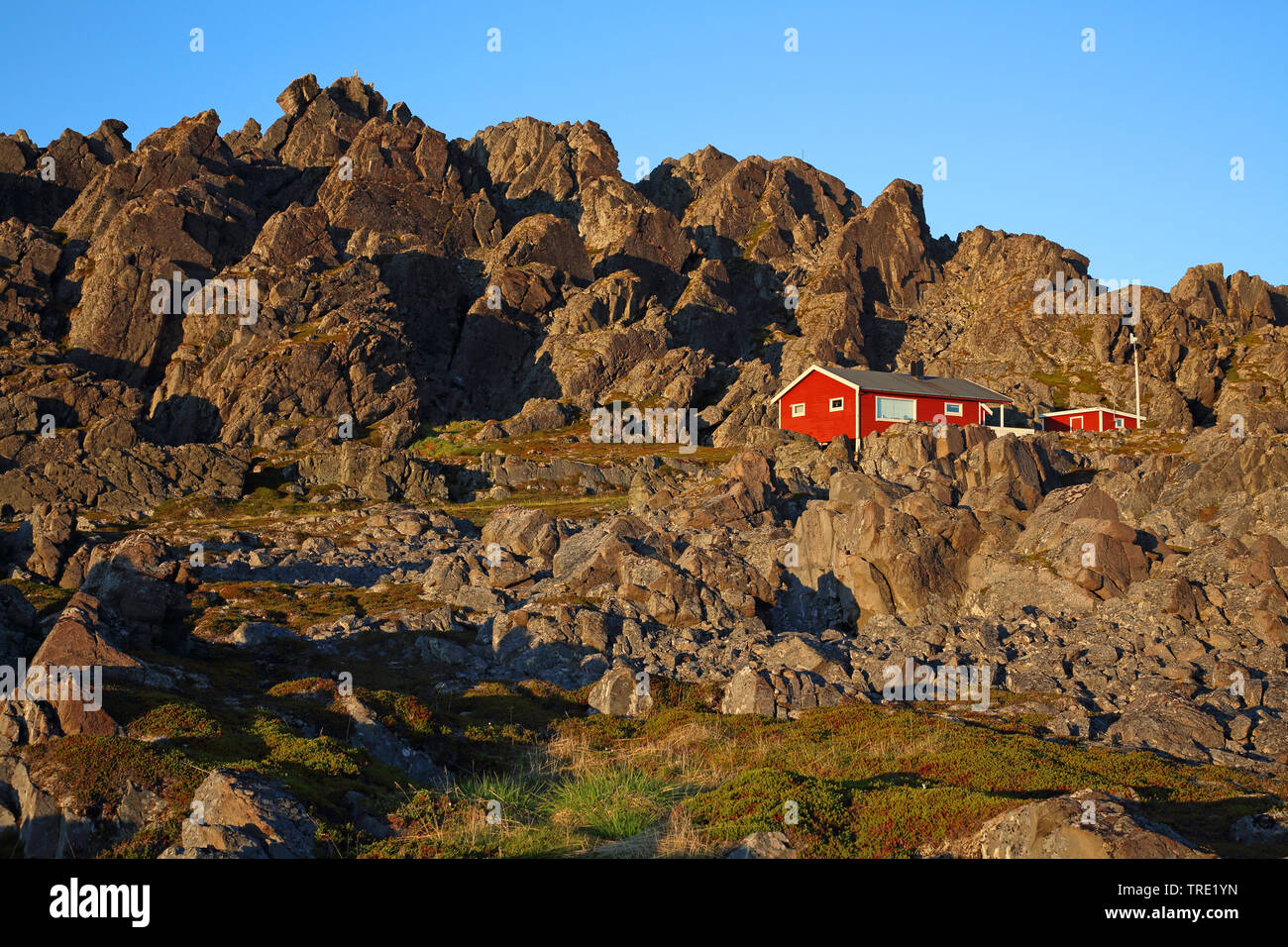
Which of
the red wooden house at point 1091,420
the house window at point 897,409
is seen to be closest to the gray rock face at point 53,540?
the house window at point 897,409

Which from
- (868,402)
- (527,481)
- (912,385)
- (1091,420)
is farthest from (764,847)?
(1091,420)

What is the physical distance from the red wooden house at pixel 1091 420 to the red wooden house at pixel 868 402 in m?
14.9

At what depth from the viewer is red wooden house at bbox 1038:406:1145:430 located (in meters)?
103

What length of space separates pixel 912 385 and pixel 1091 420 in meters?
28.4

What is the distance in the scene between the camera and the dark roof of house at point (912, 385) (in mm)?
86363

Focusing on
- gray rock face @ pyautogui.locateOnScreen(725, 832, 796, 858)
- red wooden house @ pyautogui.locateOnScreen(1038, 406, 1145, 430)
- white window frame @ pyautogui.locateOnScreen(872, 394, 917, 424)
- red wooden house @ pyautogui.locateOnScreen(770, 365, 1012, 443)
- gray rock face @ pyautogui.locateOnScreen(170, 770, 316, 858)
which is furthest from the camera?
red wooden house @ pyautogui.locateOnScreen(1038, 406, 1145, 430)

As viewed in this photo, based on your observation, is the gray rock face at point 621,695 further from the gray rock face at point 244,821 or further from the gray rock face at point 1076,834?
the gray rock face at point 1076,834

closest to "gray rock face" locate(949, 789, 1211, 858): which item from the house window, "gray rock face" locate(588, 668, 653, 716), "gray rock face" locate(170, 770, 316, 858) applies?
"gray rock face" locate(170, 770, 316, 858)

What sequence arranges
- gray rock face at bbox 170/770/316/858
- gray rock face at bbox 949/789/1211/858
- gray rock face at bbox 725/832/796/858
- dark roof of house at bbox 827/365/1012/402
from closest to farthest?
gray rock face at bbox 949/789/1211/858, gray rock face at bbox 170/770/316/858, gray rock face at bbox 725/832/796/858, dark roof of house at bbox 827/365/1012/402

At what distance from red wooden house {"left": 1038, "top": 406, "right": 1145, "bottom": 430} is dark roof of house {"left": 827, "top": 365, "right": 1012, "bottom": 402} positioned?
43.7 ft

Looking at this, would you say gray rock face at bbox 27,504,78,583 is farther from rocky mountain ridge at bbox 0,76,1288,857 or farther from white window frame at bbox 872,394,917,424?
white window frame at bbox 872,394,917,424

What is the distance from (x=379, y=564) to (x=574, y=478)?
34273mm

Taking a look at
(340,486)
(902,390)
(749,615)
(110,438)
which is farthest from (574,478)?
(749,615)

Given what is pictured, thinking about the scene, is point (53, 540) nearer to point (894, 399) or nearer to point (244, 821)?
point (244, 821)
